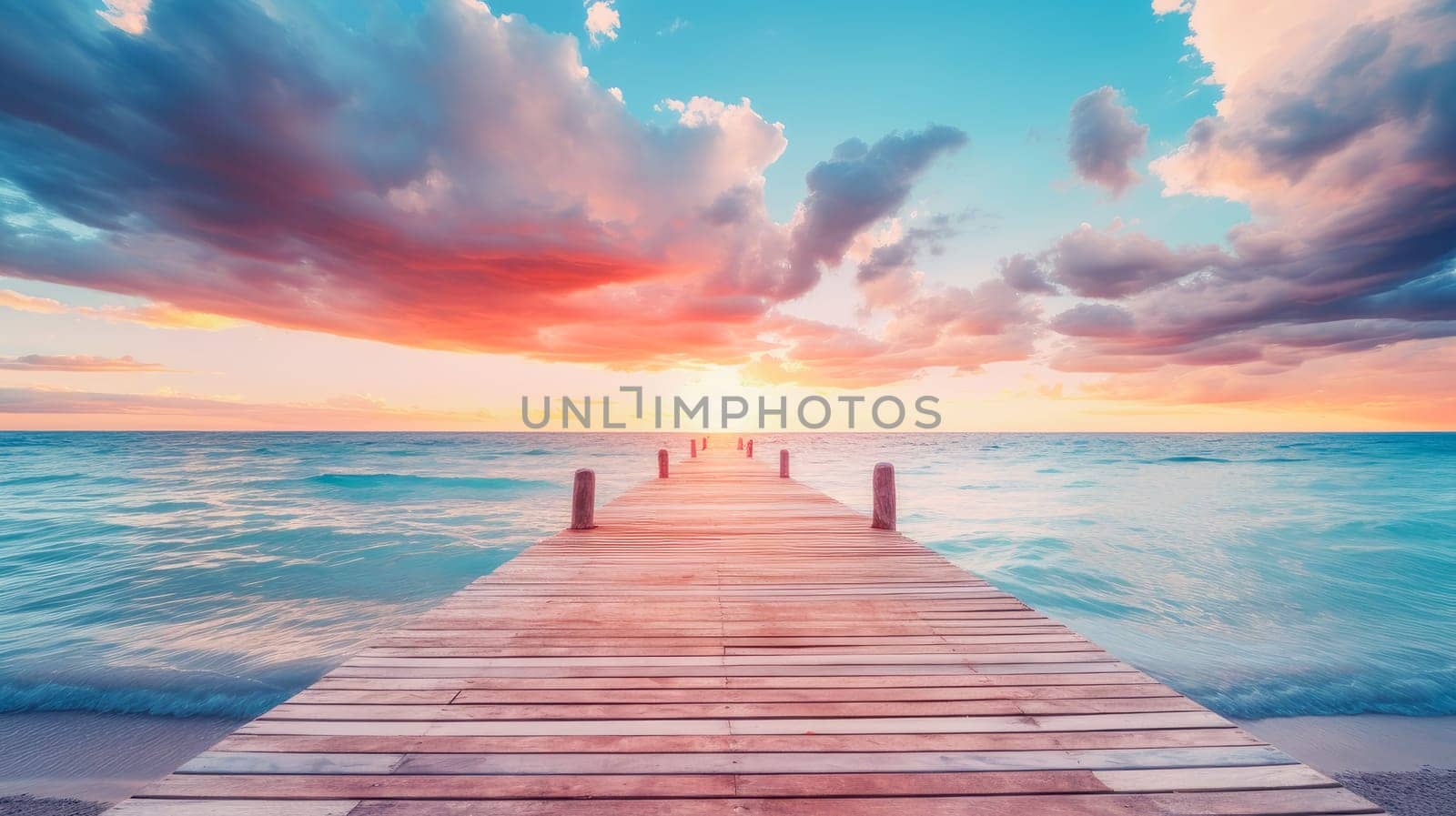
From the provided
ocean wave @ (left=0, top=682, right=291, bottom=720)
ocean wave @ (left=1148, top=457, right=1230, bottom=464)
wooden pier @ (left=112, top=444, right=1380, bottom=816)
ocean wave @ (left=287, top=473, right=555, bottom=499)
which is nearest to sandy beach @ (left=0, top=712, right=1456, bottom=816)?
ocean wave @ (left=0, top=682, right=291, bottom=720)

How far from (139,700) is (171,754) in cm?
187

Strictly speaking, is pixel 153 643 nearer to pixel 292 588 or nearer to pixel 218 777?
pixel 292 588

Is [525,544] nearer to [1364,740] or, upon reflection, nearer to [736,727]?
[736,727]

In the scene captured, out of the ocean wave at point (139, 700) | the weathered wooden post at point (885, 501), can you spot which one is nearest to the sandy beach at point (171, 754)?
the ocean wave at point (139, 700)

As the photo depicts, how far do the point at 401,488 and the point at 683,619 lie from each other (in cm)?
3449

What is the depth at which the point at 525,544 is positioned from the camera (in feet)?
57.0

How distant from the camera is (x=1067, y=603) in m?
12.5

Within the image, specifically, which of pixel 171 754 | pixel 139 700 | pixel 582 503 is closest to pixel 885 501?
pixel 582 503

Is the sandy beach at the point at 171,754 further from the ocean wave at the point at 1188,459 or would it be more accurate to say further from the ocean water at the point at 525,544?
the ocean wave at the point at 1188,459

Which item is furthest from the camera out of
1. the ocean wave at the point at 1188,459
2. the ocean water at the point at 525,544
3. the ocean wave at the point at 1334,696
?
the ocean wave at the point at 1188,459

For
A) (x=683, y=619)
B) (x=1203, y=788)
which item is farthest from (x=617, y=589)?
(x=1203, y=788)

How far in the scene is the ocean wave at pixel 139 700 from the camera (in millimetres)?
7062

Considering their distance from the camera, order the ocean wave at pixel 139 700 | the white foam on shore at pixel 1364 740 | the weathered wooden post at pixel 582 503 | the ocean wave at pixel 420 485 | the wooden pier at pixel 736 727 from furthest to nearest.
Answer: the ocean wave at pixel 420 485 → the weathered wooden post at pixel 582 503 → the ocean wave at pixel 139 700 → the white foam on shore at pixel 1364 740 → the wooden pier at pixel 736 727

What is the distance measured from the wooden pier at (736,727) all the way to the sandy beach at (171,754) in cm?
427
